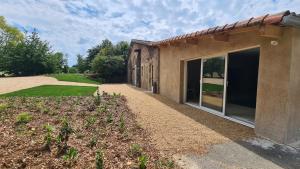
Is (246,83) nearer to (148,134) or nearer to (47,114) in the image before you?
(148,134)

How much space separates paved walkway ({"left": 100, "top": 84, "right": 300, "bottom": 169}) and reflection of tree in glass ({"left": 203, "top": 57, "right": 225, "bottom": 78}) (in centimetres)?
169

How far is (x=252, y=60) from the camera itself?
36.8 feet

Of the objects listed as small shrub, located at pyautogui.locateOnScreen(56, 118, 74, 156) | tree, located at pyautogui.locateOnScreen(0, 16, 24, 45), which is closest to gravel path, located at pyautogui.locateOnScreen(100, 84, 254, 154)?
small shrub, located at pyautogui.locateOnScreen(56, 118, 74, 156)

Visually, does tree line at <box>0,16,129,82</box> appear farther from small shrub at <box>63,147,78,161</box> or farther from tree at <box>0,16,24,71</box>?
small shrub at <box>63,147,78,161</box>

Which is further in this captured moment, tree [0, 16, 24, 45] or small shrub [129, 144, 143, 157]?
tree [0, 16, 24, 45]

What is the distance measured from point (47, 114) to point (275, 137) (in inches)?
263

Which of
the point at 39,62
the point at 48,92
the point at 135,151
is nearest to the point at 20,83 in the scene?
the point at 48,92

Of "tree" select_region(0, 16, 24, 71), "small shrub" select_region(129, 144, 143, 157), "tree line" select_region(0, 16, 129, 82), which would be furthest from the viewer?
"tree" select_region(0, 16, 24, 71)

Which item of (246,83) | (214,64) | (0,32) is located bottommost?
(246,83)

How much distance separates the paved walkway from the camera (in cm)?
371

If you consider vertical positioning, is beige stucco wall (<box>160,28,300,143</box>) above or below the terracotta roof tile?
below

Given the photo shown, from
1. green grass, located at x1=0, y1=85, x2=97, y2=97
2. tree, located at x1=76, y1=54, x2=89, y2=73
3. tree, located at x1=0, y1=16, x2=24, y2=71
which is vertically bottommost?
green grass, located at x1=0, y1=85, x2=97, y2=97

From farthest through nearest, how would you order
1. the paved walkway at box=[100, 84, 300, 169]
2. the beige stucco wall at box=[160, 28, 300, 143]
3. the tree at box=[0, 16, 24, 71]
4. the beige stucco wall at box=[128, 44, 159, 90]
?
the tree at box=[0, 16, 24, 71] → the beige stucco wall at box=[128, 44, 159, 90] → the beige stucco wall at box=[160, 28, 300, 143] → the paved walkway at box=[100, 84, 300, 169]

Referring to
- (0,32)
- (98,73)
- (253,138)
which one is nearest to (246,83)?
(253,138)
